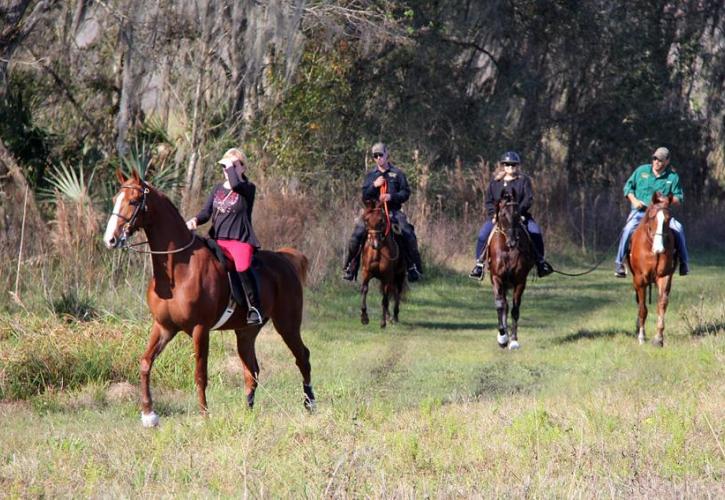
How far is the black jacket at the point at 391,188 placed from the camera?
58.1 feet

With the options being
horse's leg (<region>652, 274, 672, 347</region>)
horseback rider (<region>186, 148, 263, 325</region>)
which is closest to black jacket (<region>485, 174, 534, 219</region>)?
horse's leg (<region>652, 274, 672, 347</region>)

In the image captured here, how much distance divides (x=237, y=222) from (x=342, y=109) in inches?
666

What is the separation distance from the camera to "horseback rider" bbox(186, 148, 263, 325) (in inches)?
419

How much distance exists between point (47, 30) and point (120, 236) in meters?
14.5

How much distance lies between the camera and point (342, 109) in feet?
90.5

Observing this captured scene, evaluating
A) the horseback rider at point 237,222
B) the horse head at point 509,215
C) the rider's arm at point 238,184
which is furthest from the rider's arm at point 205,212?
the horse head at point 509,215

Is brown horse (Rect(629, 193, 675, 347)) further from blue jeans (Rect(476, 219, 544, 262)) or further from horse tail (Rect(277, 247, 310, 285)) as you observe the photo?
horse tail (Rect(277, 247, 310, 285))

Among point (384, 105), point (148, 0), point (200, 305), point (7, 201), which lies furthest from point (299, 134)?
point (200, 305)

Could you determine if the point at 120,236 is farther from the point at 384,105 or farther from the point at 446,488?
the point at 384,105

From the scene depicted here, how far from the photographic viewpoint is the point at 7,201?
1703 centimetres

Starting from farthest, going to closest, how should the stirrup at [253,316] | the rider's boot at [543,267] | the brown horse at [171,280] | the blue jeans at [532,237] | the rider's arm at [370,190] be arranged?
the rider's arm at [370,190] < the rider's boot at [543,267] < the blue jeans at [532,237] < the stirrup at [253,316] < the brown horse at [171,280]

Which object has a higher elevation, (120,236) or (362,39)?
(362,39)

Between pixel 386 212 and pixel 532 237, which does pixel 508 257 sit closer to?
pixel 532 237

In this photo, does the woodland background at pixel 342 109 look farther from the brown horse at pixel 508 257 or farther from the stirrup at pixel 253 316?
the brown horse at pixel 508 257
